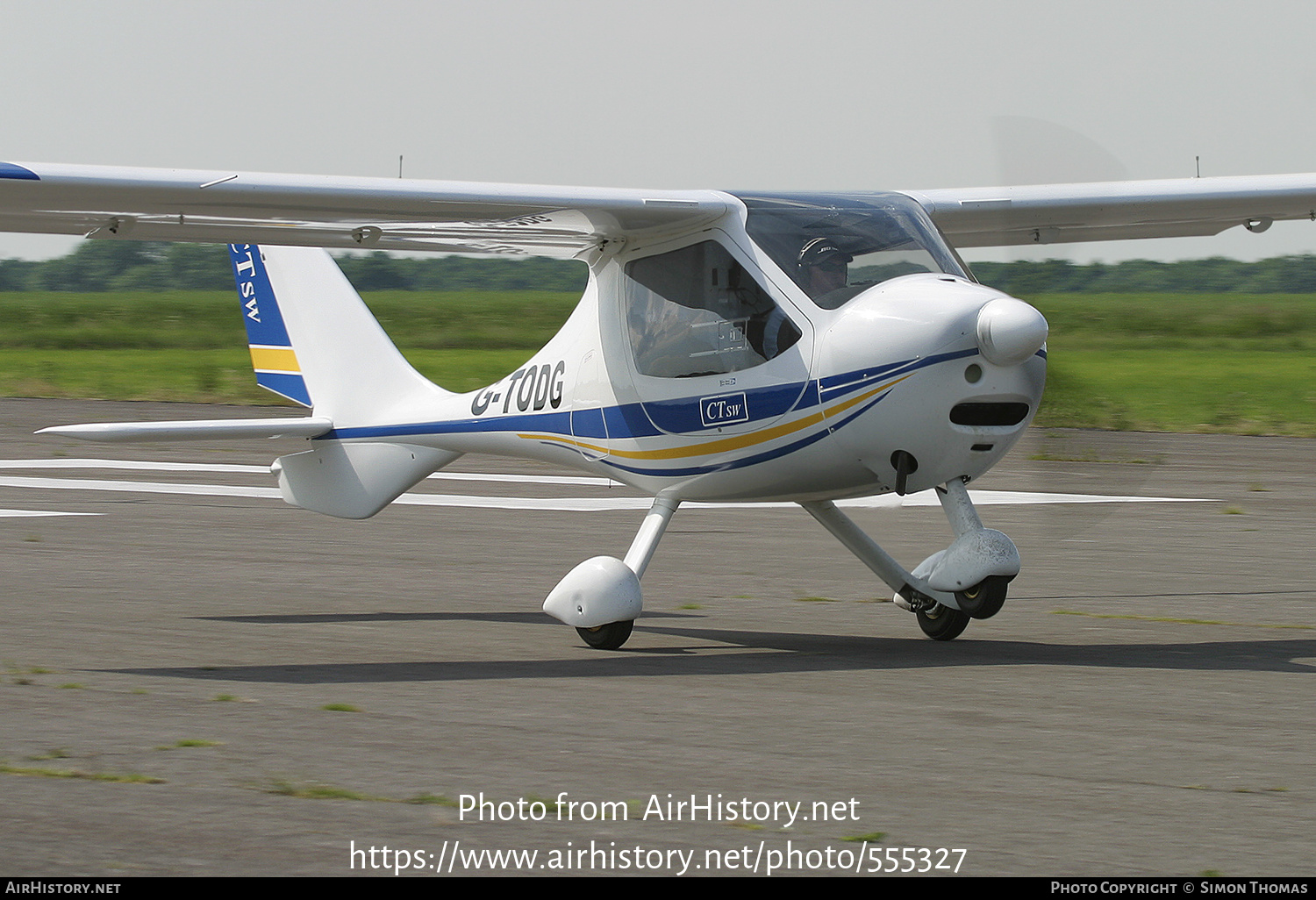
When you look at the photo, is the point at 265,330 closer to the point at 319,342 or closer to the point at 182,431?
the point at 319,342

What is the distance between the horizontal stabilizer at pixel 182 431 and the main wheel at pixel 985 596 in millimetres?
5140

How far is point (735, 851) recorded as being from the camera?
16.2 feet

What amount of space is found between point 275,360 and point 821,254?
573cm

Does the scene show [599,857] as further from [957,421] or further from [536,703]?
[957,421]

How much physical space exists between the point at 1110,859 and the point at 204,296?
8702cm

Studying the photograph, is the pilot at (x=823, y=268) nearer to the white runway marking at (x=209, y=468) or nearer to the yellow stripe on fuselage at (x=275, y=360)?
the yellow stripe on fuselage at (x=275, y=360)

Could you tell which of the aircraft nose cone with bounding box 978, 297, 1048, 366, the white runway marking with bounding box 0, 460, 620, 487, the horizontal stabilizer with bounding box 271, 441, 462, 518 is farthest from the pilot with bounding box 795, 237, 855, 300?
the white runway marking with bounding box 0, 460, 620, 487

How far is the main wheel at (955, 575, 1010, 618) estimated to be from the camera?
901 cm

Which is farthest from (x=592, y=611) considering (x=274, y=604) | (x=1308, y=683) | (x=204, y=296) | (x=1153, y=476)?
(x=204, y=296)

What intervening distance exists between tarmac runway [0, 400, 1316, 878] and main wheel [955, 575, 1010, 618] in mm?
265

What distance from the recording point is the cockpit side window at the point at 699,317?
9172 millimetres

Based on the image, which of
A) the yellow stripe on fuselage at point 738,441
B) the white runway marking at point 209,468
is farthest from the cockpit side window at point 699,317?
the white runway marking at point 209,468

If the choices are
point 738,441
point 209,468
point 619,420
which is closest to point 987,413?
point 738,441

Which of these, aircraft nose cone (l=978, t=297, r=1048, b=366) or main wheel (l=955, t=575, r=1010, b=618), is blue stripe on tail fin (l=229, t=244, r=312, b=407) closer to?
Result: main wheel (l=955, t=575, r=1010, b=618)
